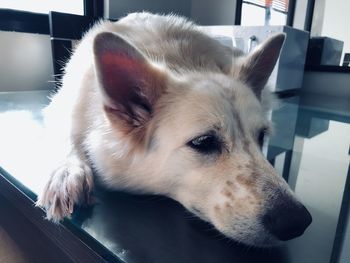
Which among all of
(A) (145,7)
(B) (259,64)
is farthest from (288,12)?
(B) (259,64)

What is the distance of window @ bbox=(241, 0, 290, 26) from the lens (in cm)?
408

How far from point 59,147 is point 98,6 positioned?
225 centimetres

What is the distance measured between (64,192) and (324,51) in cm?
338

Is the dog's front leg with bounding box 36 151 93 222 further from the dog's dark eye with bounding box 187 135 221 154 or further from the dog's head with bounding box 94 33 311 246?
the dog's dark eye with bounding box 187 135 221 154

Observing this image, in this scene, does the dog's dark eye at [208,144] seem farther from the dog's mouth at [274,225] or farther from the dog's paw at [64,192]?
the dog's paw at [64,192]

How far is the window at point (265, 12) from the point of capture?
4082 millimetres

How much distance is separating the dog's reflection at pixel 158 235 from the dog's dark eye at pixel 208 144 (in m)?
0.15

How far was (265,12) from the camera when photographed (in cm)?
A: 414

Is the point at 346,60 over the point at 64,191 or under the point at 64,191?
over

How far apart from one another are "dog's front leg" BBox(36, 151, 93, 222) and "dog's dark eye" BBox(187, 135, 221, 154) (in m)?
0.28

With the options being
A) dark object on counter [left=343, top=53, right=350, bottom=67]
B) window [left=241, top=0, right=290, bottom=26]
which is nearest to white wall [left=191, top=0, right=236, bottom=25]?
window [left=241, top=0, right=290, bottom=26]

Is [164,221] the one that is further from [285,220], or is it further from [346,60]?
[346,60]

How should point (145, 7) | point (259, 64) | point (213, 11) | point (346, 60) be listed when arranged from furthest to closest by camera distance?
point (213, 11) < point (346, 60) < point (145, 7) < point (259, 64)

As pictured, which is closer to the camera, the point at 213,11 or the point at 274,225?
the point at 274,225
